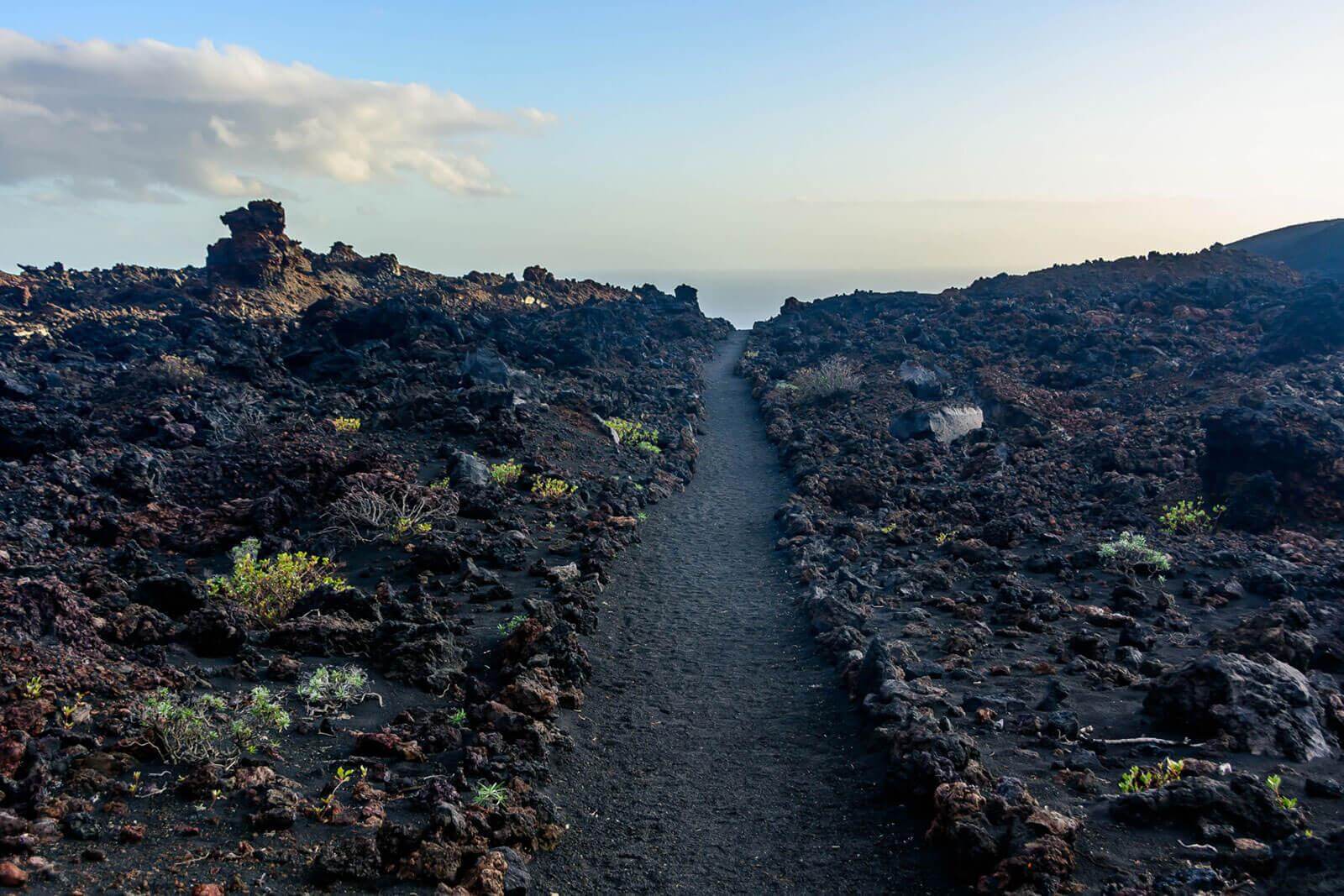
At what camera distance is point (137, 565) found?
28.9 ft

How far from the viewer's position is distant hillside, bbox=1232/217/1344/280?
44.3 m

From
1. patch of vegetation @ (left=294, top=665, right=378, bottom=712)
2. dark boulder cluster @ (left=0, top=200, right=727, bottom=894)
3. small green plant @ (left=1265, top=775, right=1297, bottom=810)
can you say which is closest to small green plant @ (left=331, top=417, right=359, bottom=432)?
dark boulder cluster @ (left=0, top=200, right=727, bottom=894)

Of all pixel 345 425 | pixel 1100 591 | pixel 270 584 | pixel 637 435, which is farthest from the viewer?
pixel 637 435

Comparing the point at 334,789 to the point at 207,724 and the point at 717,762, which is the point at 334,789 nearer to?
the point at 207,724

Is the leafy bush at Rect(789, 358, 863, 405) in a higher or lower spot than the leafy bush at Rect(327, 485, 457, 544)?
→ higher

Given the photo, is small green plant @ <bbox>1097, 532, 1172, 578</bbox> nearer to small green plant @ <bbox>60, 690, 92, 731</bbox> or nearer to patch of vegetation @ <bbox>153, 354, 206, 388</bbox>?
small green plant @ <bbox>60, 690, 92, 731</bbox>

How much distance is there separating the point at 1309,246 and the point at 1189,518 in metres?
46.3

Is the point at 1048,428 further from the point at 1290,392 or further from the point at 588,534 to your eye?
the point at 588,534

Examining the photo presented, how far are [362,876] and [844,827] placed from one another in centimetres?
323

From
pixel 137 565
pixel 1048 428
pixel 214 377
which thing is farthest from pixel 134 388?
pixel 1048 428

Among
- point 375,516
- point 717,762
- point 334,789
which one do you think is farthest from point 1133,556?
point 375,516

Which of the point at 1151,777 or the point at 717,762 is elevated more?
the point at 1151,777

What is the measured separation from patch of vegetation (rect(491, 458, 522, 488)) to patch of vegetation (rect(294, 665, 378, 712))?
715cm

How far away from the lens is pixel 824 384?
83.9ft
